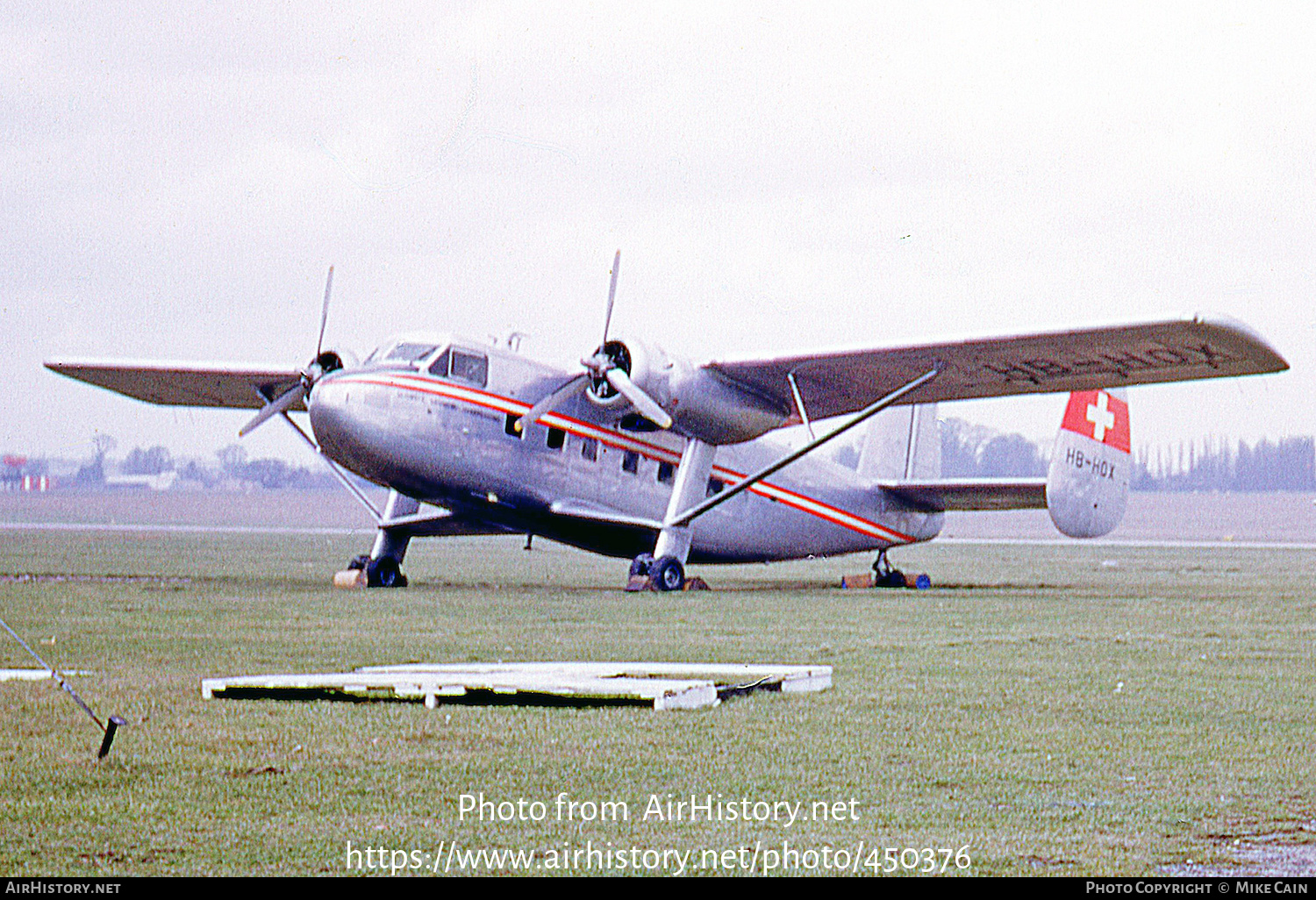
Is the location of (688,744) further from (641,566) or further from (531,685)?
(641,566)

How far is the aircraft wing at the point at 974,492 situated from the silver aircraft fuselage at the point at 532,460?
150 cm

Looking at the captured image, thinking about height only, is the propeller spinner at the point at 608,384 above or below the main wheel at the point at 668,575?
above

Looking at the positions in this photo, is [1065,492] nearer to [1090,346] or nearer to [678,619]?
[1090,346]

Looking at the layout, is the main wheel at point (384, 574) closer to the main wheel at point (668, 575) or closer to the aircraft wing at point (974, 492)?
the main wheel at point (668, 575)

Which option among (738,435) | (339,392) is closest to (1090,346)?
(738,435)

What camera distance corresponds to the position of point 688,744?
8141 millimetres

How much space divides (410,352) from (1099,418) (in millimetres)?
12310

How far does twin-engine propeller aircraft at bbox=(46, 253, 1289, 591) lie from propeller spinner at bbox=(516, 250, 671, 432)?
0.11ft

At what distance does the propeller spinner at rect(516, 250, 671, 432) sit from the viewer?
22047 mm

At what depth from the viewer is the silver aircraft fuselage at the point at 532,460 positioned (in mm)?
21609

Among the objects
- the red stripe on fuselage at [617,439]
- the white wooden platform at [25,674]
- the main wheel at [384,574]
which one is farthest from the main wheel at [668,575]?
the white wooden platform at [25,674]

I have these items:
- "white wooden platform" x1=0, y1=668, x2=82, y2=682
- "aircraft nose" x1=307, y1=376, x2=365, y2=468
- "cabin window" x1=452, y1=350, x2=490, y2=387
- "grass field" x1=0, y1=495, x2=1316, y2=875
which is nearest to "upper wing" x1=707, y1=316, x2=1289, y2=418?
"cabin window" x1=452, y1=350, x2=490, y2=387

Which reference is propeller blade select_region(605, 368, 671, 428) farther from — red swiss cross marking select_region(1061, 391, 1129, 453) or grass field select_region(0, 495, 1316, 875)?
red swiss cross marking select_region(1061, 391, 1129, 453)

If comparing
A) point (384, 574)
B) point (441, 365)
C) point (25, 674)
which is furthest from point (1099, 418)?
point (25, 674)
